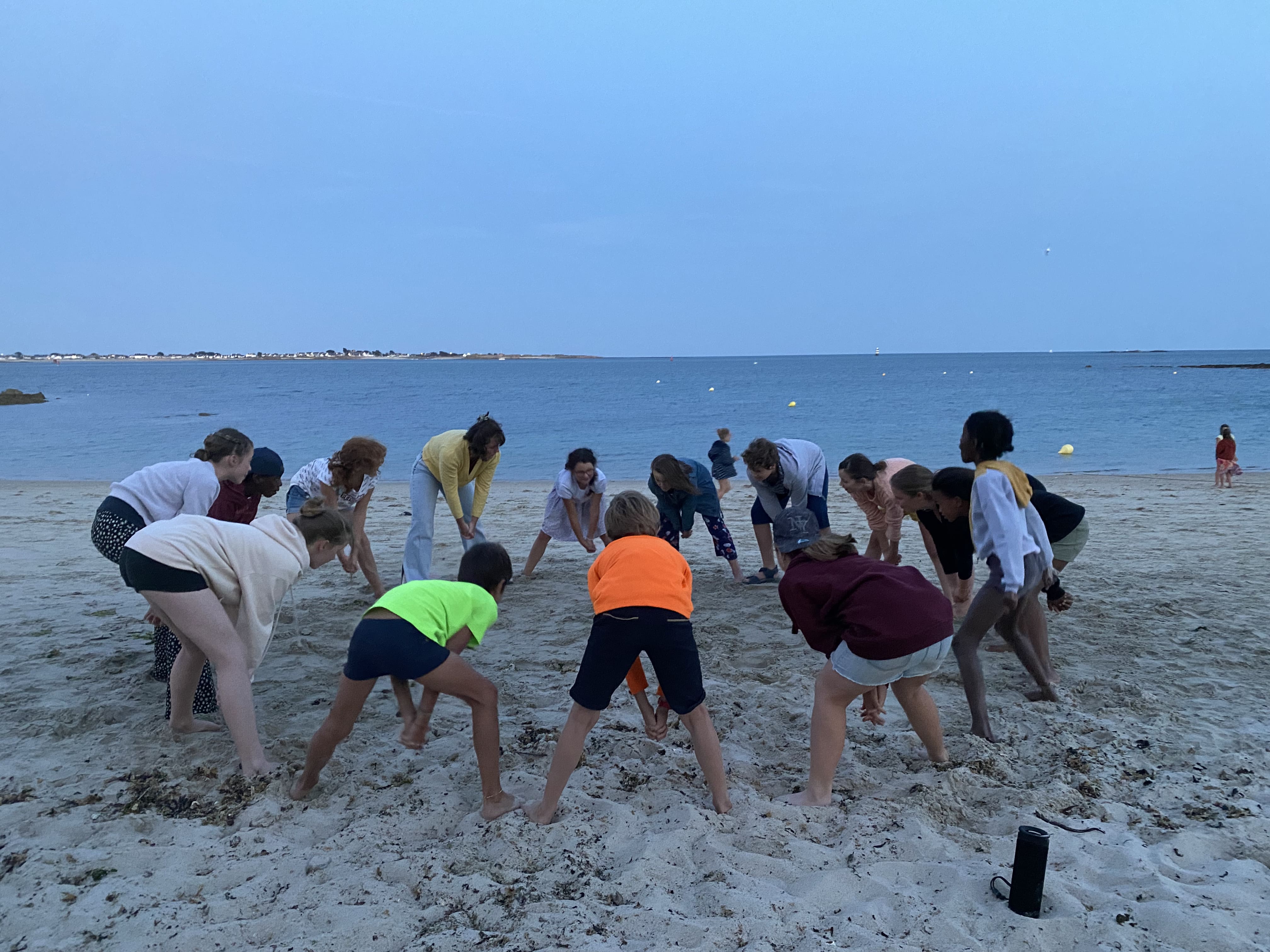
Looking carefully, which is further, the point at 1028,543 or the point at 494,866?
the point at 1028,543

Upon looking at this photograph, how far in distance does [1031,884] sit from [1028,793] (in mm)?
934

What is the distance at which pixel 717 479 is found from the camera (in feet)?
27.0

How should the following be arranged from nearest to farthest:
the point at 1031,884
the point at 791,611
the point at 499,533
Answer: the point at 1031,884 < the point at 791,611 < the point at 499,533

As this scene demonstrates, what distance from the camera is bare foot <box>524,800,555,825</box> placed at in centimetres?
341

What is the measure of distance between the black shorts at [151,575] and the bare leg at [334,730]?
2.88ft

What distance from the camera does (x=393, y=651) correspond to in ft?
10.4

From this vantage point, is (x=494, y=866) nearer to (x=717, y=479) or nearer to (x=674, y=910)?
(x=674, y=910)

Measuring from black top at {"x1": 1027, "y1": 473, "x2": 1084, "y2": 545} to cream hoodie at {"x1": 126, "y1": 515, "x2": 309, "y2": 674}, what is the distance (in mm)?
4203

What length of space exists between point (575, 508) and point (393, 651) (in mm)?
4380

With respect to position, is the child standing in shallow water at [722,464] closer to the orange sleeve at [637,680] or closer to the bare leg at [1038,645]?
the bare leg at [1038,645]


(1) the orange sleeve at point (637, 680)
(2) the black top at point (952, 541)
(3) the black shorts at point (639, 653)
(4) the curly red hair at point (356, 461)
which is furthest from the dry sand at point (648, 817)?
(4) the curly red hair at point (356, 461)

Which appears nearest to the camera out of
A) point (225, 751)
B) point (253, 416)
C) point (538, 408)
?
point (225, 751)

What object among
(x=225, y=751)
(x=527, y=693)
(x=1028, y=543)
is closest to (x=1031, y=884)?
(x=1028, y=543)

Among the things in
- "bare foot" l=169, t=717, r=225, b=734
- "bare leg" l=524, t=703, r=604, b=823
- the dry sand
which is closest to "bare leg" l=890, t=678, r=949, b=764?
the dry sand
